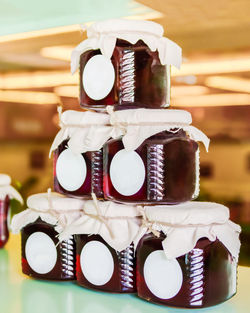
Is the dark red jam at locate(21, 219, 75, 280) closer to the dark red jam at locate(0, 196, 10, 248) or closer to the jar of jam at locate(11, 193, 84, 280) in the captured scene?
the jar of jam at locate(11, 193, 84, 280)

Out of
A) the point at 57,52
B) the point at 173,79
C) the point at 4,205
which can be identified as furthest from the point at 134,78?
the point at 57,52

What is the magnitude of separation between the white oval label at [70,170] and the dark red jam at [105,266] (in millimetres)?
102

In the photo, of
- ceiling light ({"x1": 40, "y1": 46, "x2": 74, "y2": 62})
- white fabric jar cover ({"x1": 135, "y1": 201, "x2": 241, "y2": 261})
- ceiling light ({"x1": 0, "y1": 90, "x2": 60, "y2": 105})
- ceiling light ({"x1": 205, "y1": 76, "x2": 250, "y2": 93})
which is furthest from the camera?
ceiling light ({"x1": 0, "y1": 90, "x2": 60, "y2": 105})

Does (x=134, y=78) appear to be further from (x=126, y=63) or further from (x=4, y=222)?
(x=4, y=222)

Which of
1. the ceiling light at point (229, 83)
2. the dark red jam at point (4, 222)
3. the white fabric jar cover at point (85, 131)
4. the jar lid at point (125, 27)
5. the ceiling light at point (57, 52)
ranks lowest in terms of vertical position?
the dark red jam at point (4, 222)

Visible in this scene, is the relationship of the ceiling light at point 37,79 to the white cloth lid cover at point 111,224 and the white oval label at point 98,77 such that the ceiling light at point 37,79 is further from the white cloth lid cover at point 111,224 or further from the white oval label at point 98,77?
the white cloth lid cover at point 111,224

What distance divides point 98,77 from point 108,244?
29cm

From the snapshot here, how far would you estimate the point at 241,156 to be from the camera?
67.8 inches

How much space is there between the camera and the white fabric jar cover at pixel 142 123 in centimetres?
84

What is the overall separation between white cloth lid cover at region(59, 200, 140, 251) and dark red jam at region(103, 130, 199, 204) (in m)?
0.02

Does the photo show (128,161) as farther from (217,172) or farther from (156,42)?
(217,172)

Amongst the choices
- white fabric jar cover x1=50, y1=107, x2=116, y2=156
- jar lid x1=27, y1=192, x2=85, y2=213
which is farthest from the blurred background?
jar lid x1=27, y1=192, x2=85, y2=213

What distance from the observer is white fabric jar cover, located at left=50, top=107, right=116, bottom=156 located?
901mm

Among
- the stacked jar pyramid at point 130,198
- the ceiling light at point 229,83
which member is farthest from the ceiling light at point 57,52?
the stacked jar pyramid at point 130,198
